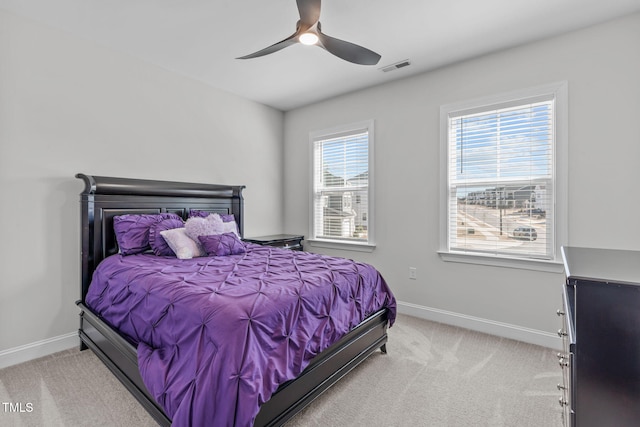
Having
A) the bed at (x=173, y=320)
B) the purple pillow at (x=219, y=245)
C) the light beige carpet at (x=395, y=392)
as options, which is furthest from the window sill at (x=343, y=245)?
the purple pillow at (x=219, y=245)

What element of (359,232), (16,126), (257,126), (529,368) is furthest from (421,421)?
(257,126)

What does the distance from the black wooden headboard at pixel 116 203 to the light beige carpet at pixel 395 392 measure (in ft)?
2.47

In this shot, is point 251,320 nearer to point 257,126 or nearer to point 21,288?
point 21,288

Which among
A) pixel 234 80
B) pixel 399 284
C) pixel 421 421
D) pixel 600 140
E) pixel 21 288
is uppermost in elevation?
pixel 234 80

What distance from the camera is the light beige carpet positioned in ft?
5.79

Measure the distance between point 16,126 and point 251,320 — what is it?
2551 millimetres

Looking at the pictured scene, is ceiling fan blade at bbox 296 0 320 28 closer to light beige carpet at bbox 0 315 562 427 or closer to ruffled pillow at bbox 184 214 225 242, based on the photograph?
ruffled pillow at bbox 184 214 225 242

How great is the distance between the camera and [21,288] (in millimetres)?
2428

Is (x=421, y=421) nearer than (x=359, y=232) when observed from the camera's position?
Yes

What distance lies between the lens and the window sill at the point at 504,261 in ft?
8.77

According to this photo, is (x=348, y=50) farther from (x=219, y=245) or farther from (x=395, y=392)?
(x=395, y=392)

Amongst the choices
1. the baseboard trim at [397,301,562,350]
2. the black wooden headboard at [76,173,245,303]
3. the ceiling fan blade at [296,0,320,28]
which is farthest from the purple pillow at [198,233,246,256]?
the baseboard trim at [397,301,562,350]

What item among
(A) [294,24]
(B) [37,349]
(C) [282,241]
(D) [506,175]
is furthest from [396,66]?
(B) [37,349]

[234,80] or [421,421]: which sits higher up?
[234,80]
